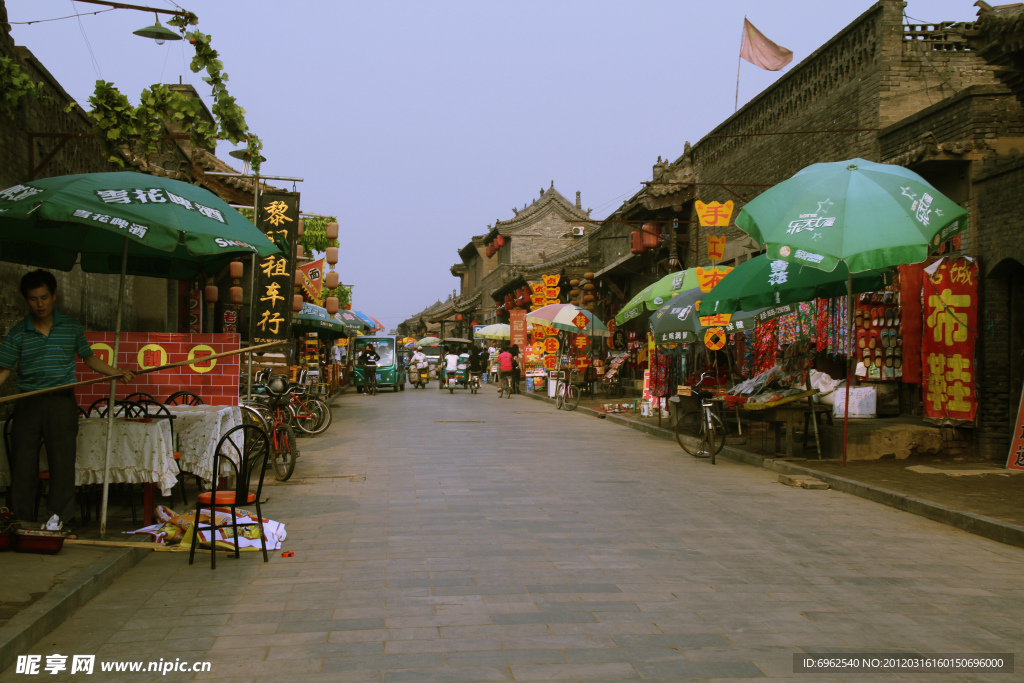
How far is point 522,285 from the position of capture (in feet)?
136

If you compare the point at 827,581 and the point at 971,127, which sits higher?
the point at 971,127

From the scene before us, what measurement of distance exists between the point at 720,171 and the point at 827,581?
17.9 m

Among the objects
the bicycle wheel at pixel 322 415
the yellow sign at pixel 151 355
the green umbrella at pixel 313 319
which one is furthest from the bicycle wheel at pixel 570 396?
the yellow sign at pixel 151 355

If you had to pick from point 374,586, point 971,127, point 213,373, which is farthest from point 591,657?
point 971,127

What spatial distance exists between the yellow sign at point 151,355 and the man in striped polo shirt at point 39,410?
2200 millimetres

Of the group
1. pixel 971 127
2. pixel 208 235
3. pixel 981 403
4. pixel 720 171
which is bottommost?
pixel 981 403

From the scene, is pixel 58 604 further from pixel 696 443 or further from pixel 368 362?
pixel 368 362

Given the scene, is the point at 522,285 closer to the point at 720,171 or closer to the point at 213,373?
the point at 720,171

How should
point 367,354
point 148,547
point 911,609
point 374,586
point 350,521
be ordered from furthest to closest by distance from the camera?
point 367,354 < point 350,521 < point 148,547 < point 374,586 < point 911,609

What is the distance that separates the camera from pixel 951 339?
11172 mm

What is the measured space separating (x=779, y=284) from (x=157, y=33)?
8833 millimetres

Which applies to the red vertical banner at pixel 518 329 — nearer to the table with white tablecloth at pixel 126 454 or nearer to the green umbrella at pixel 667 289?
the green umbrella at pixel 667 289

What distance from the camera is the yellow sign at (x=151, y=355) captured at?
826 cm

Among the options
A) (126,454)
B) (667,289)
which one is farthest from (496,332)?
(126,454)
